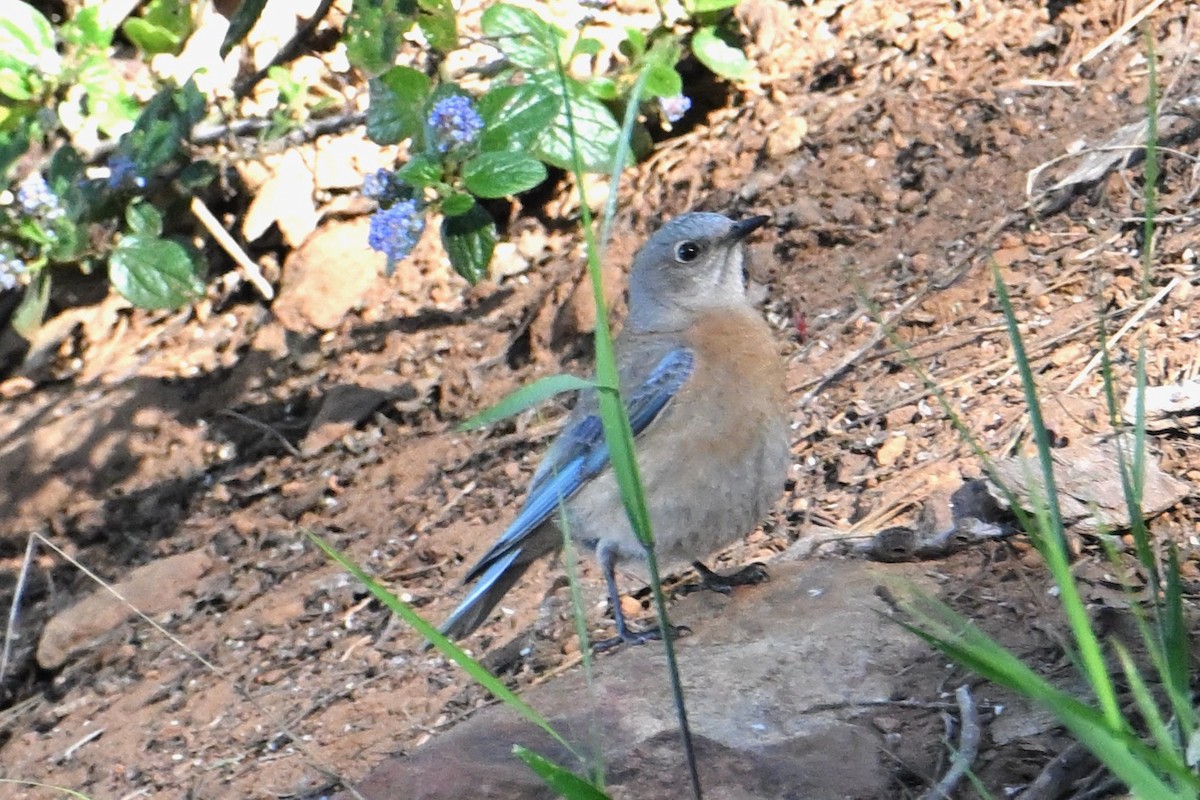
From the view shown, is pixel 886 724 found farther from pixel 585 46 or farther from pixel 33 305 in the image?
pixel 33 305

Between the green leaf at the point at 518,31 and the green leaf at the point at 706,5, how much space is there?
1673mm

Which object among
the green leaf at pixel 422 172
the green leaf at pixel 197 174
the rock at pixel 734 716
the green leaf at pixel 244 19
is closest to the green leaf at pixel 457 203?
the green leaf at pixel 422 172

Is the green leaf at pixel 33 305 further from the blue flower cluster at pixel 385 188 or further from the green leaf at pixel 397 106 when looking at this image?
the green leaf at pixel 397 106

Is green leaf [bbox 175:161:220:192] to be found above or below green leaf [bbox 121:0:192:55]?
below

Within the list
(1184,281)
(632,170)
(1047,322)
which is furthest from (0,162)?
(1184,281)

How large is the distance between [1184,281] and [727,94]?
274cm

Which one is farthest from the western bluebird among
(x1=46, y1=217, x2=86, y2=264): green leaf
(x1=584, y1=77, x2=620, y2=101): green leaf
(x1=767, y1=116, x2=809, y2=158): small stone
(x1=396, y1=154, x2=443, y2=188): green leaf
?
(x1=46, y1=217, x2=86, y2=264): green leaf

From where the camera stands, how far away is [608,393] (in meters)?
2.28

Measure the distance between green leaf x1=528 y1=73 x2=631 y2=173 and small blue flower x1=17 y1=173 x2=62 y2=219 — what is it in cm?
201

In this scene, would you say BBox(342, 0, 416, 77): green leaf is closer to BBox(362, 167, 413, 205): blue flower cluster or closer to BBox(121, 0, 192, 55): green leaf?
BBox(362, 167, 413, 205): blue flower cluster

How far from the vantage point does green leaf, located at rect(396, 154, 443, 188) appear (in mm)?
4258

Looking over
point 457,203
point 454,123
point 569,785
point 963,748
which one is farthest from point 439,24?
point 569,785

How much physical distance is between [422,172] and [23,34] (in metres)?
2.01

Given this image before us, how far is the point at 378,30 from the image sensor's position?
14.7 feet
